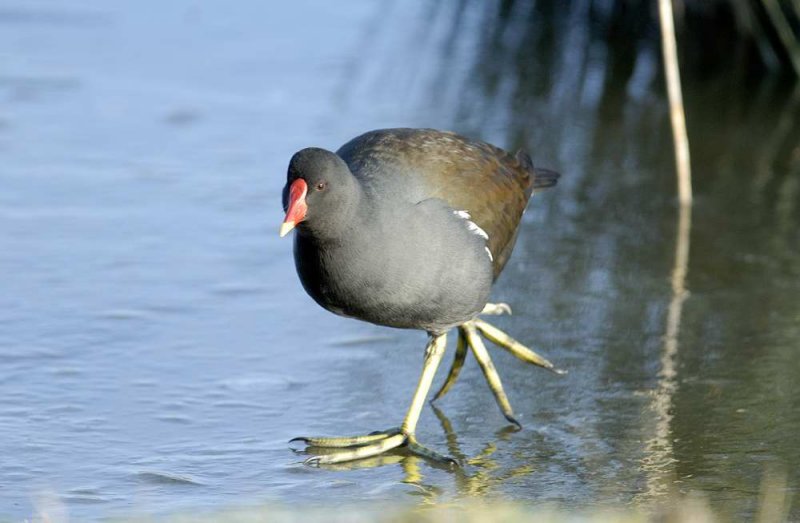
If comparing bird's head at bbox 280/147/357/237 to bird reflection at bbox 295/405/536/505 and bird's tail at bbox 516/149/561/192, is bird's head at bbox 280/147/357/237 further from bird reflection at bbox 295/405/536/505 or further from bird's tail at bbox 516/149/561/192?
bird's tail at bbox 516/149/561/192

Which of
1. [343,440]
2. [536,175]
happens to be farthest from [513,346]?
[343,440]

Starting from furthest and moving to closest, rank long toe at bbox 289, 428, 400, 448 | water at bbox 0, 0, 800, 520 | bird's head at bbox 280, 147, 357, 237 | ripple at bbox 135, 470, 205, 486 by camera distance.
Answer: long toe at bbox 289, 428, 400, 448
water at bbox 0, 0, 800, 520
ripple at bbox 135, 470, 205, 486
bird's head at bbox 280, 147, 357, 237

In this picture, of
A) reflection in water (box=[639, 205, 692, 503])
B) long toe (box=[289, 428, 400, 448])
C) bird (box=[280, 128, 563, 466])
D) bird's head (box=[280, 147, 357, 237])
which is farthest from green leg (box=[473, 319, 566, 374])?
bird's head (box=[280, 147, 357, 237])

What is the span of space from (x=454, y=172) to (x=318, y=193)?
74cm

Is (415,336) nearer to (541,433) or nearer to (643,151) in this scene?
(541,433)

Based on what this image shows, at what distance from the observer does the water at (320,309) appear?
4.34 metres

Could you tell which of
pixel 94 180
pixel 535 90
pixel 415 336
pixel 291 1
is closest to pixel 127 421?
pixel 415 336

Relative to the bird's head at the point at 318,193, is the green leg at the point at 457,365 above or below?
below

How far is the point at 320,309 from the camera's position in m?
5.74

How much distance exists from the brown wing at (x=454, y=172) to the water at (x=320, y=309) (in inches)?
24.2

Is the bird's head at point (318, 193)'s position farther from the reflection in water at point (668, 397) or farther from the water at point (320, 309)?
the reflection in water at point (668, 397)

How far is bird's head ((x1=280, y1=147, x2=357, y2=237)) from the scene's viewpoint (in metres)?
4.04

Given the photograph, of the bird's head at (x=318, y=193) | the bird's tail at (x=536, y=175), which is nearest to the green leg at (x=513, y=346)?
the bird's tail at (x=536, y=175)

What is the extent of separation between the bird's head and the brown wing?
24 centimetres
